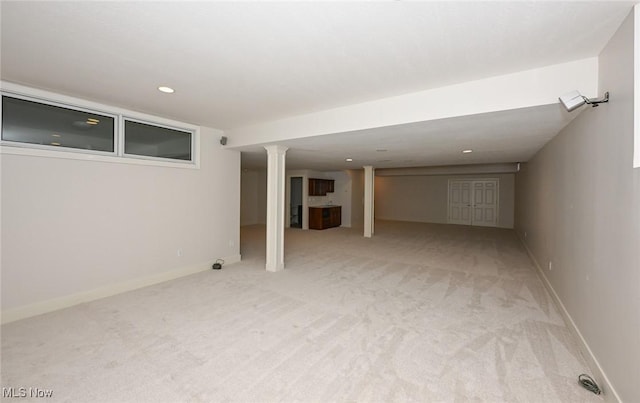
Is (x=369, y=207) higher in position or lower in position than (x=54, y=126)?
lower

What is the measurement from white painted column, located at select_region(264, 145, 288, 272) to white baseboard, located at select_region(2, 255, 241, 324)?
4.01 feet

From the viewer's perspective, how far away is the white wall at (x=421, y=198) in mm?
10234

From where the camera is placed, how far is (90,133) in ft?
11.3

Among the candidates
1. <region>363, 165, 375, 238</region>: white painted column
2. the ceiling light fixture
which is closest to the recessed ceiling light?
the ceiling light fixture

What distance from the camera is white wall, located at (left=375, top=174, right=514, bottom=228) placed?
10.2 meters

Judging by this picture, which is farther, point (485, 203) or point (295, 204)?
point (485, 203)

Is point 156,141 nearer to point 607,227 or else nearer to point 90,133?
point 90,133

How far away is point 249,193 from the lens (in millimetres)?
10820

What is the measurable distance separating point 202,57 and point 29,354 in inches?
113

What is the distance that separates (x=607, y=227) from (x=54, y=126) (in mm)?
5404

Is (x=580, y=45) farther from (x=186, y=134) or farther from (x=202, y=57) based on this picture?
(x=186, y=134)

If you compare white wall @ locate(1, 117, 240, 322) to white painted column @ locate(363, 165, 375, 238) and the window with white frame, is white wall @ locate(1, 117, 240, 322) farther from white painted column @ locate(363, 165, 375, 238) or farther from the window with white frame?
white painted column @ locate(363, 165, 375, 238)

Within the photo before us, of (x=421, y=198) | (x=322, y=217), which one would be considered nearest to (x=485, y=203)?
(x=421, y=198)

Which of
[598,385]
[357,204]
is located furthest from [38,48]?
[357,204]
